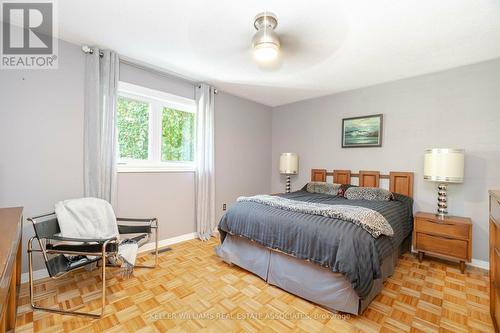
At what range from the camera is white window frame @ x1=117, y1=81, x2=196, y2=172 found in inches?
109

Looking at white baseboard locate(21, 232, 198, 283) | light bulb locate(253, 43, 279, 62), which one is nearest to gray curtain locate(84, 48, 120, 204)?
white baseboard locate(21, 232, 198, 283)

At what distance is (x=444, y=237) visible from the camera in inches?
98.7

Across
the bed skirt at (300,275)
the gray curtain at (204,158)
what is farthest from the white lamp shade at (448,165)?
the gray curtain at (204,158)

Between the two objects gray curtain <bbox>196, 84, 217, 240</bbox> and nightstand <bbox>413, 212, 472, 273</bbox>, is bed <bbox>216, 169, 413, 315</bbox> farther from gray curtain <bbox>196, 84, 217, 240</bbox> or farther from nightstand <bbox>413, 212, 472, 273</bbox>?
gray curtain <bbox>196, 84, 217, 240</bbox>

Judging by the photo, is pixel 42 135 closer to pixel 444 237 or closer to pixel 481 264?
pixel 444 237

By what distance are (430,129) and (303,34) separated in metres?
2.19

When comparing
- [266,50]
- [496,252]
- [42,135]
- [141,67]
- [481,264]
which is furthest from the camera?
[141,67]

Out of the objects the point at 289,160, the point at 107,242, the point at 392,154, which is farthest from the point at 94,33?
the point at 392,154

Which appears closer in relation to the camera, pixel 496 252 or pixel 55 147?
pixel 496 252

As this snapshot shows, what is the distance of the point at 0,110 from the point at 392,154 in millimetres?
4484

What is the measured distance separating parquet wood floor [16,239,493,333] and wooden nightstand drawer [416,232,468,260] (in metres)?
0.21

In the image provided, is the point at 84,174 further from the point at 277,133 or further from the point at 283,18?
the point at 277,133

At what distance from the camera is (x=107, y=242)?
173 cm

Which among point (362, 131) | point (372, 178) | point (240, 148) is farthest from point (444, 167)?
point (240, 148)
